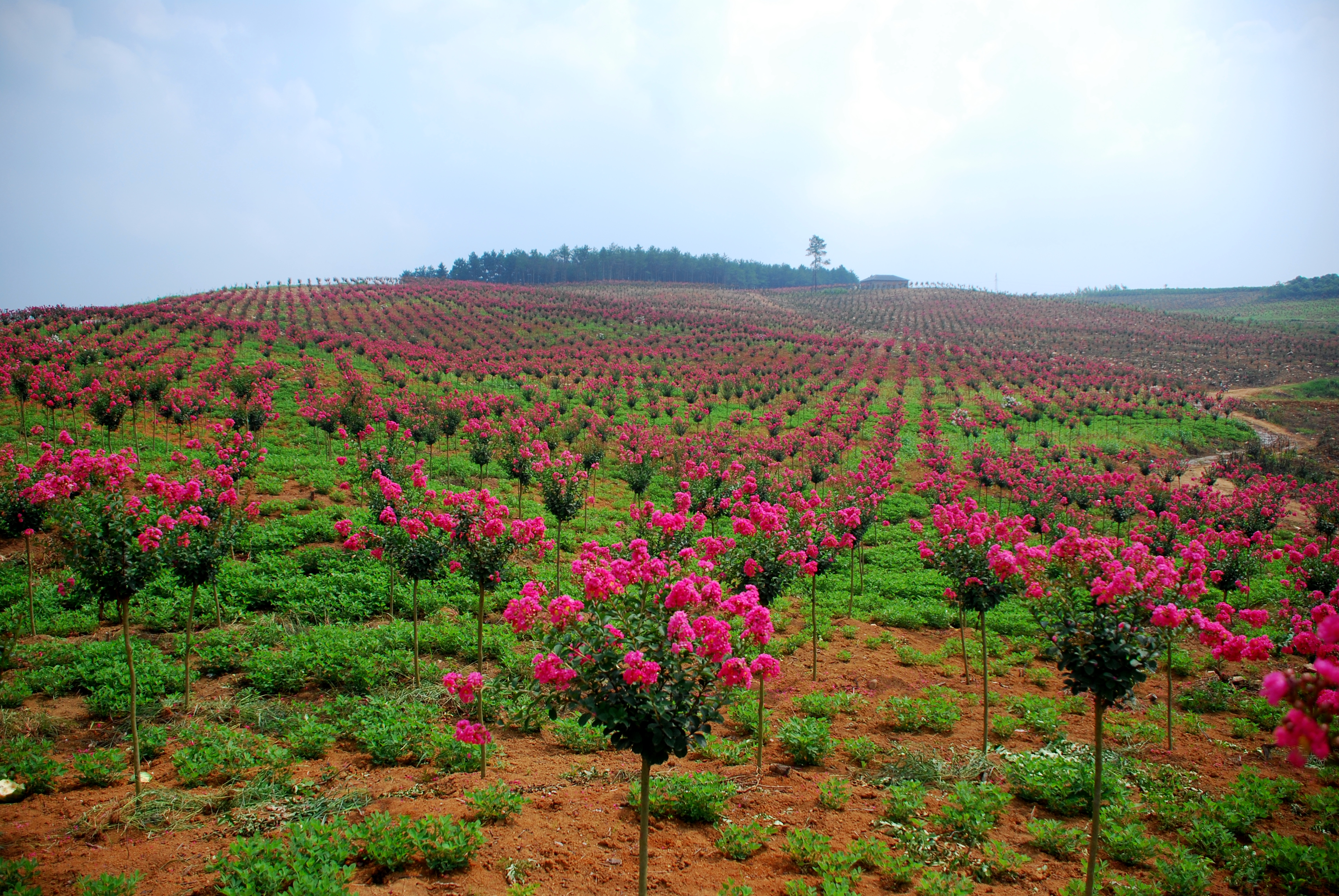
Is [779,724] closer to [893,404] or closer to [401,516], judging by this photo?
[401,516]

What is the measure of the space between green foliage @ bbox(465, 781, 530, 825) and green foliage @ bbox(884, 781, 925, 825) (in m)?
3.87

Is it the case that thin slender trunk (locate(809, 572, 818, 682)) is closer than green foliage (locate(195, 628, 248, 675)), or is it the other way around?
green foliage (locate(195, 628, 248, 675))

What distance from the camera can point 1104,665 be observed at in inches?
201

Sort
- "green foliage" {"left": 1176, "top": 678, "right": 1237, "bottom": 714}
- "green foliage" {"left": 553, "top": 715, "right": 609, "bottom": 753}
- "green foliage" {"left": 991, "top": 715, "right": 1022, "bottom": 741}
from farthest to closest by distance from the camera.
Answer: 1. "green foliage" {"left": 1176, "top": 678, "right": 1237, "bottom": 714}
2. "green foliage" {"left": 991, "top": 715, "right": 1022, "bottom": 741}
3. "green foliage" {"left": 553, "top": 715, "right": 609, "bottom": 753}

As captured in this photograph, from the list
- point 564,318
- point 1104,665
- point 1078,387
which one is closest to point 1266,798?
point 1104,665

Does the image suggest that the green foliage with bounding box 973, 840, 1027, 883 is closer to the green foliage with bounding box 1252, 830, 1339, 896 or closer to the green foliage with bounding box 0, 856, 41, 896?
the green foliage with bounding box 1252, 830, 1339, 896

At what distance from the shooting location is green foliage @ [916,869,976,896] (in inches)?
189

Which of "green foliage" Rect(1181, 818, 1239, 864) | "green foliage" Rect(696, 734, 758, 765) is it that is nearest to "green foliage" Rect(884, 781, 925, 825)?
"green foliage" Rect(696, 734, 758, 765)

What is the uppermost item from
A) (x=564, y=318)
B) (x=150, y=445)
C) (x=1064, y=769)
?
(x=564, y=318)

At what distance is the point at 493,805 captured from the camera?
571cm

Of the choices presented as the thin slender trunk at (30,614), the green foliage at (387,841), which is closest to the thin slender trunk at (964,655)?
the green foliage at (387,841)

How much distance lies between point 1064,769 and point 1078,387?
4596 cm

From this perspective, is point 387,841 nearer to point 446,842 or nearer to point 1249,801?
point 446,842

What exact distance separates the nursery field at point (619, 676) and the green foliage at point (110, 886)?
0.04m
